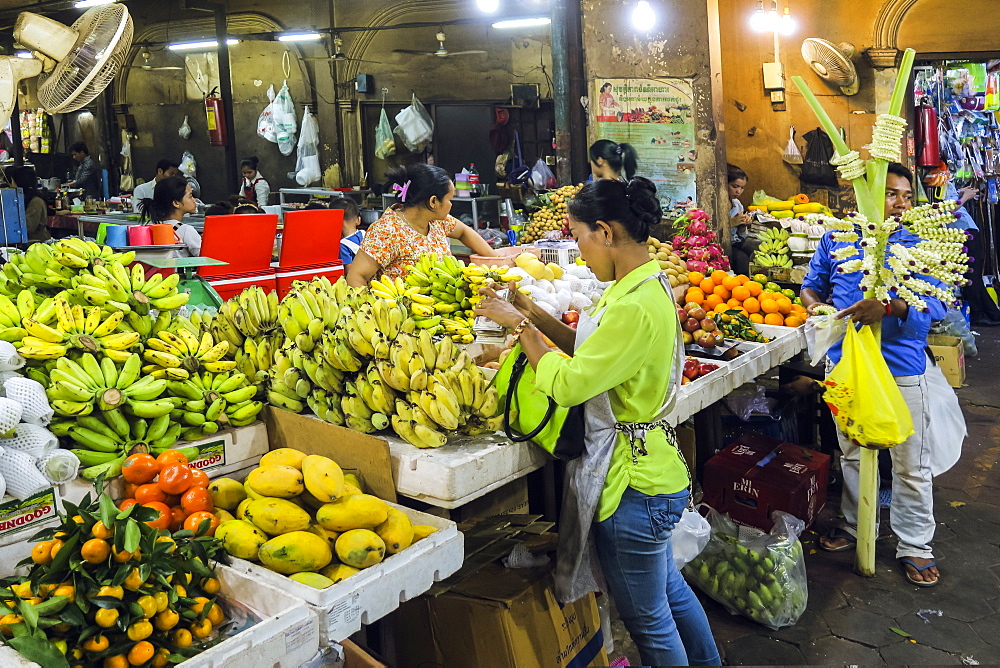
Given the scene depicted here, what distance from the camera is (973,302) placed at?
10.4 m

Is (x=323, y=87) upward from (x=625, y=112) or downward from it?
upward

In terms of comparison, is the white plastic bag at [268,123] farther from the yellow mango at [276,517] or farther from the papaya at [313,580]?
the papaya at [313,580]

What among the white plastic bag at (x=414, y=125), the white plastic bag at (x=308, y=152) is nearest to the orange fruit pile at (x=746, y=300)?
the white plastic bag at (x=414, y=125)

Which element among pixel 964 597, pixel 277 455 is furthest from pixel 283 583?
pixel 964 597

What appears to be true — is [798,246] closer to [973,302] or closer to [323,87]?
[973,302]

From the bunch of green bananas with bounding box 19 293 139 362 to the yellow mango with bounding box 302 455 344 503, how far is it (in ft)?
2.68

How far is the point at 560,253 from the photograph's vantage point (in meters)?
5.55

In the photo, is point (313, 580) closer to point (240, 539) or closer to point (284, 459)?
point (240, 539)

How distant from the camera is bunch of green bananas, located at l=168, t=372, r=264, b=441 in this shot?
8.77 ft

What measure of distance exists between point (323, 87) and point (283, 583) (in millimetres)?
13624

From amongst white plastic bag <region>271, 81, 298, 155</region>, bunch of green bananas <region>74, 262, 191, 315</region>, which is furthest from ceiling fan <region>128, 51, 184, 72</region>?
bunch of green bananas <region>74, 262, 191, 315</region>

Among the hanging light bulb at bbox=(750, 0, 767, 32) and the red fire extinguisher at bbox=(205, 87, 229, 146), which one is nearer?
the hanging light bulb at bbox=(750, 0, 767, 32)

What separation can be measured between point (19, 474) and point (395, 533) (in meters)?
0.98

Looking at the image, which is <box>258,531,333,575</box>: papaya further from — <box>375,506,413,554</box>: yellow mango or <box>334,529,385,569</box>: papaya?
<box>375,506,413,554</box>: yellow mango
